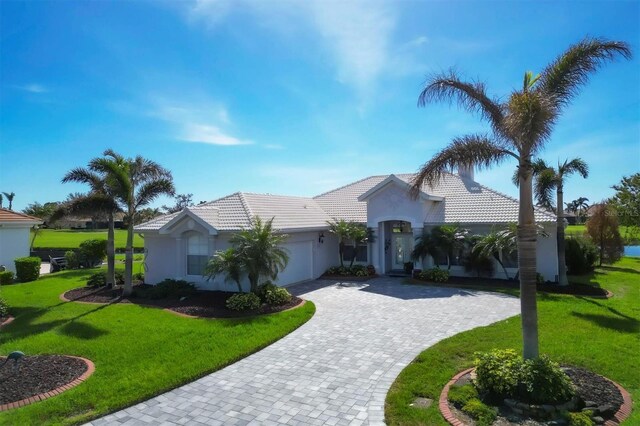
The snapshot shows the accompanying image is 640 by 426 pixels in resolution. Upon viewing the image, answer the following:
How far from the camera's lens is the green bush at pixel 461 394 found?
7076 millimetres

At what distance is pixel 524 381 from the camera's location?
6934 mm

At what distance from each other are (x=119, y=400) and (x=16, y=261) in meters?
22.4

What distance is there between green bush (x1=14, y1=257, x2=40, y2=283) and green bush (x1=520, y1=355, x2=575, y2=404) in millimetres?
27379

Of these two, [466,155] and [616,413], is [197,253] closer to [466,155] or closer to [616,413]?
[466,155]

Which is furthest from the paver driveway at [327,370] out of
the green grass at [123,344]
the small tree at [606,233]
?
the small tree at [606,233]

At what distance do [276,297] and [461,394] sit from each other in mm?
9090

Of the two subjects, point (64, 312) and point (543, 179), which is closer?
point (64, 312)

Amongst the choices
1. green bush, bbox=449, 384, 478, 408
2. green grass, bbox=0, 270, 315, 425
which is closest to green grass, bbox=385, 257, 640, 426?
green bush, bbox=449, 384, 478, 408

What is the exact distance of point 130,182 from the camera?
57.8ft

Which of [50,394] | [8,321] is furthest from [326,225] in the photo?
[50,394]

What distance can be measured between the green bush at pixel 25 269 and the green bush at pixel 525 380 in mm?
26596

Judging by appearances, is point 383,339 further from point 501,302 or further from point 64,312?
point 64,312

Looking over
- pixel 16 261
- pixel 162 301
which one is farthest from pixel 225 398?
pixel 16 261

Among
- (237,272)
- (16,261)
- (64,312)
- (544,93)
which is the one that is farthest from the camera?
(16,261)
